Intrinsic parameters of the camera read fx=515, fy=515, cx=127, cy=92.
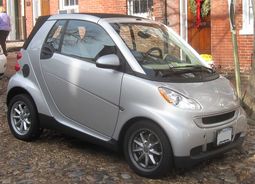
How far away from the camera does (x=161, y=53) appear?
6105 millimetres

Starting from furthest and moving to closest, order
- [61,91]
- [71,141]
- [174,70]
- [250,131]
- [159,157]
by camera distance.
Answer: [250,131] < [71,141] < [61,91] < [174,70] < [159,157]

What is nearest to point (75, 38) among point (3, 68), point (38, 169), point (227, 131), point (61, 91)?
point (61, 91)

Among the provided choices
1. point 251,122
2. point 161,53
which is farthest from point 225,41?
point 161,53

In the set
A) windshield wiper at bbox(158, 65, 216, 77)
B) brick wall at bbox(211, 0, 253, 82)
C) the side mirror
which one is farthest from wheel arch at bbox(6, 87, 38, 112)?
brick wall at bbox(211, 0, 253, 82)

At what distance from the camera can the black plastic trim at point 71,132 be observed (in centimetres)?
575

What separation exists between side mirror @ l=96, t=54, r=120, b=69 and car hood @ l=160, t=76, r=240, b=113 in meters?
0.61

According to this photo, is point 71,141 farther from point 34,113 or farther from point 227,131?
point 227,131

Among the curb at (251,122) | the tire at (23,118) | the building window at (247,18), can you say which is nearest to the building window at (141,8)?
the building window at (247,18)

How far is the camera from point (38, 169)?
18.7ft

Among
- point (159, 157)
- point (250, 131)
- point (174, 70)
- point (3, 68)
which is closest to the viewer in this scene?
point (159, 157)

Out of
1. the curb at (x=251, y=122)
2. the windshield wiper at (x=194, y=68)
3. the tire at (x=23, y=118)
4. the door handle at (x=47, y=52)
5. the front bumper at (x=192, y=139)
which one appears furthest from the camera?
the curb at (x=251, y=122)

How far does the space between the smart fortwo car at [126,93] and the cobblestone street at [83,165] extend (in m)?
0.22

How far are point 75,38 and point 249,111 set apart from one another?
300 cm

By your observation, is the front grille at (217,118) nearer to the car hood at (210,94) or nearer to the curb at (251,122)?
the car hood at (210,94)
